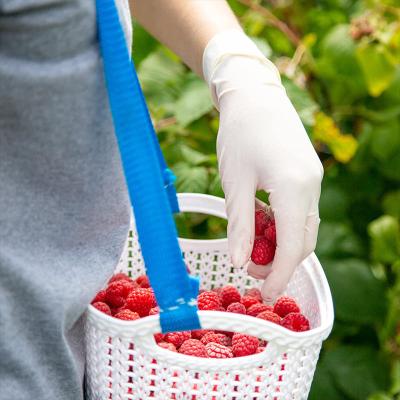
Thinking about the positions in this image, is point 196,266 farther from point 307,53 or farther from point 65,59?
point 307,53

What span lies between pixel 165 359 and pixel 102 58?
0.30 metres

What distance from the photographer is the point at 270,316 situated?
0.95 meters

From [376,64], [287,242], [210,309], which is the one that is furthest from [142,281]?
[376,64]

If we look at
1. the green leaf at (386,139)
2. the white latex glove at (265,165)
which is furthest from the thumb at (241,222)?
the green leaf at (386,139)

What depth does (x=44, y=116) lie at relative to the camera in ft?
2.25

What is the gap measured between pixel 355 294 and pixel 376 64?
51 centimetres

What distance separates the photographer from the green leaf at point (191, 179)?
4.77ft

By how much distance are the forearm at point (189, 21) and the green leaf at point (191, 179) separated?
408 millimetres

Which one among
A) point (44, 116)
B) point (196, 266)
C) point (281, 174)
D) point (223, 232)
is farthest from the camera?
point (223, 232)

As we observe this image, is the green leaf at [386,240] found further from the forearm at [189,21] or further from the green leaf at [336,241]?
the forearm at [189,21]

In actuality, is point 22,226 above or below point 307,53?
above

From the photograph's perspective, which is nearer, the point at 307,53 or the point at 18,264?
the point at 18,264

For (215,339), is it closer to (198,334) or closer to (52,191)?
(198,334)

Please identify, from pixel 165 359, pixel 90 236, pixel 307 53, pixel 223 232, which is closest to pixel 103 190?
pixel 90 236
